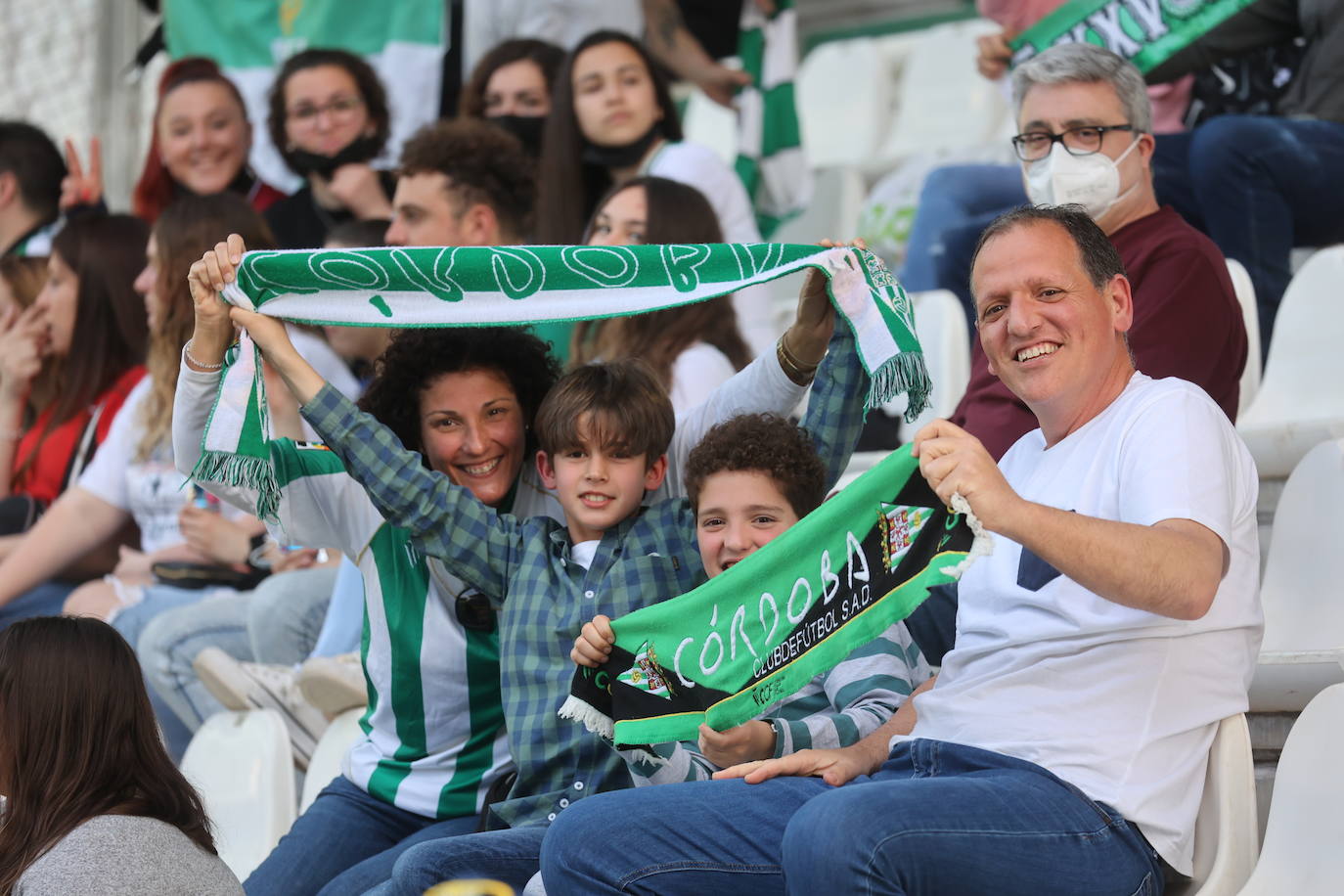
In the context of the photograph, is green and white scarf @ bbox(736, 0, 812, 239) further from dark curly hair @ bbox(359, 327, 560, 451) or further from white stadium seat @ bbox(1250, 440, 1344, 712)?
white stadium seat @ bbox(1250, 440, 1344, 712)

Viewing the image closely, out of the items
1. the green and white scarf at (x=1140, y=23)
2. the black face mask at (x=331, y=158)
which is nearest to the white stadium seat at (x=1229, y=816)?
the green and white scarf at (x=1140, y=23)

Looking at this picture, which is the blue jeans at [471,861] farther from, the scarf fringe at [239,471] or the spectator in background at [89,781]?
the scarf fringe at [239,471]

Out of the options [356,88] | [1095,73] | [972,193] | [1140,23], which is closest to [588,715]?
[1095,73]

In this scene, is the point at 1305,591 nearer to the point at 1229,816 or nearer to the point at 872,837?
the point at 1229,816

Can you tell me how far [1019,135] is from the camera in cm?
340

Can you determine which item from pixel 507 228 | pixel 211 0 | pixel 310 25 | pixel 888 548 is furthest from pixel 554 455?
pixel 211 0

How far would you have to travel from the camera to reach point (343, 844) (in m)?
2.97

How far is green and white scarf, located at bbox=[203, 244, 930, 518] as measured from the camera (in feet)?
9.27

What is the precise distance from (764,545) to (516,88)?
10.6 feet

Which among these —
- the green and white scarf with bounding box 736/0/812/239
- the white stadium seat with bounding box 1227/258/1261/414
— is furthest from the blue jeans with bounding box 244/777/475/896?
the green and white scarf with bounding box 736/0/812/239

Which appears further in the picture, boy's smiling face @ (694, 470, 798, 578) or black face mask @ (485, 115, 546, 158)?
black face mask @ (485, 115, 546, 158)

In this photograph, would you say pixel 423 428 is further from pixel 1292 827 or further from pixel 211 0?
pixel 211 0

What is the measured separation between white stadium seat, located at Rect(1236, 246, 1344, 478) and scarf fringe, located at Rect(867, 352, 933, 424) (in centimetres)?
115

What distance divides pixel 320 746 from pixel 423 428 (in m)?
1.00
